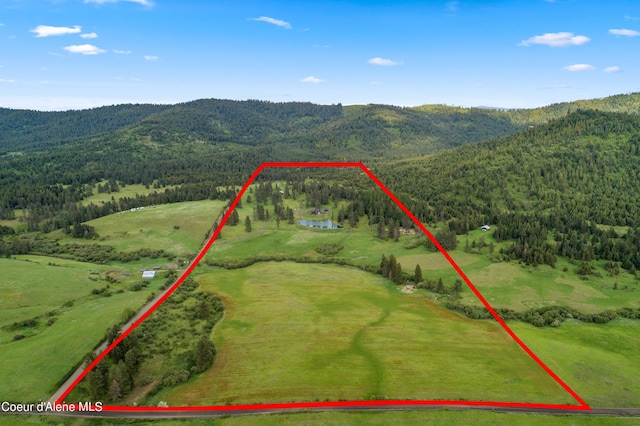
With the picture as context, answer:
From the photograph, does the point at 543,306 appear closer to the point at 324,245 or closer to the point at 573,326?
the point at 573,326

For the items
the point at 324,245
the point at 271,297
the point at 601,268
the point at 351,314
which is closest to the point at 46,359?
the point at 271,297

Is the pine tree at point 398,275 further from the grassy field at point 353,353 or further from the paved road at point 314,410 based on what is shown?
the paved road at point 314,410

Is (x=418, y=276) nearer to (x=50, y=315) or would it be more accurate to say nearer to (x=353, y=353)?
(x=353, y=353)

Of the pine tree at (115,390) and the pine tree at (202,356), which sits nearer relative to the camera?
the pine tree at (115,390)

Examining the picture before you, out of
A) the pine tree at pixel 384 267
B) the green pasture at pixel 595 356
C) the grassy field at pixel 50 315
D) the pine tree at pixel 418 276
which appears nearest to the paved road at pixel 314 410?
the green pasture at pixel 595 356

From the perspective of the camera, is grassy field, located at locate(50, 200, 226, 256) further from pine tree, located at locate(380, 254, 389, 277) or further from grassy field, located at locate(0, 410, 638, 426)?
grassy field, located at locate(0, 410, 638, 426)

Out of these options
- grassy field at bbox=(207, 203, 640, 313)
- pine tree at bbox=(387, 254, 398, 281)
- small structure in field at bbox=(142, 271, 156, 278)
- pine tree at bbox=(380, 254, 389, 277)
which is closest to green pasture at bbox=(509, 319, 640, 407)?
grassy field at bbox=(207, 203, 640, 313)

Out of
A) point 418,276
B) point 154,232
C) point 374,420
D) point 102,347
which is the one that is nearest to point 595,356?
point 418,276
